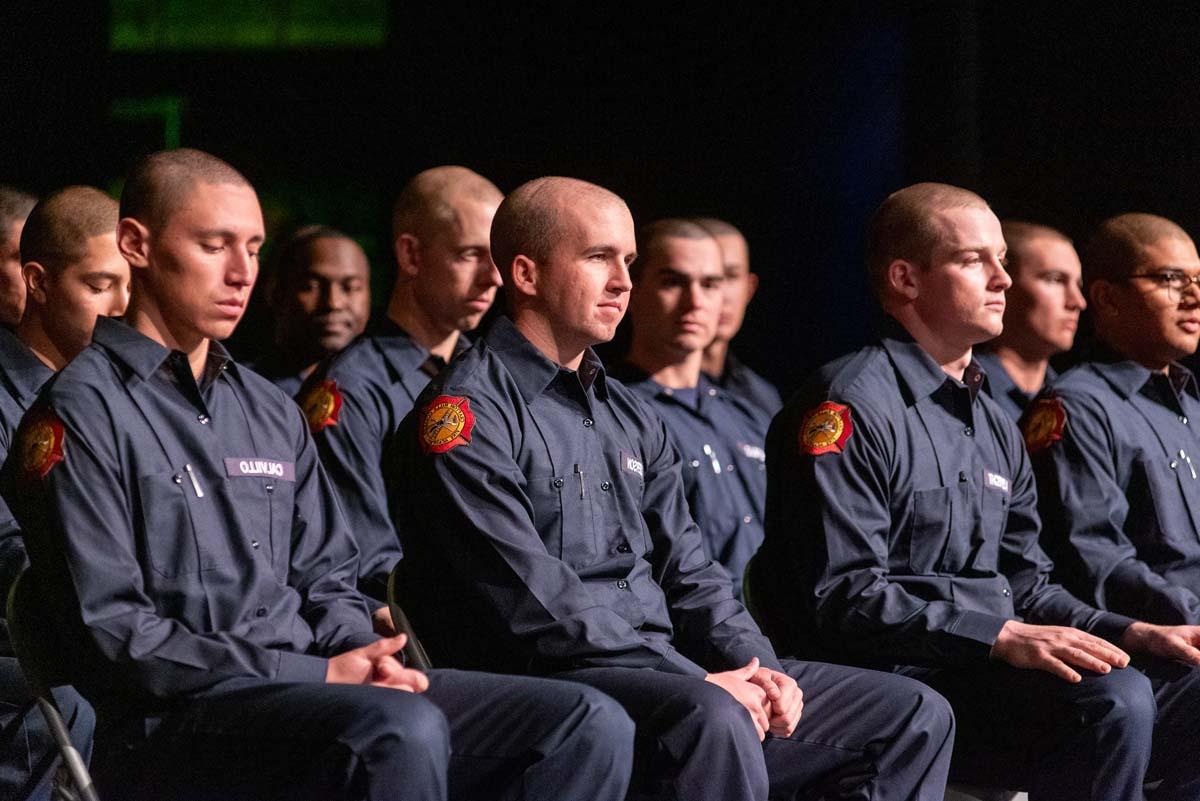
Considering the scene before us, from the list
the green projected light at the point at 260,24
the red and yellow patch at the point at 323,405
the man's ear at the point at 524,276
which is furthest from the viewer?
the green projected light at the point at 260,24

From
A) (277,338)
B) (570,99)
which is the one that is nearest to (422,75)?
(570,99)

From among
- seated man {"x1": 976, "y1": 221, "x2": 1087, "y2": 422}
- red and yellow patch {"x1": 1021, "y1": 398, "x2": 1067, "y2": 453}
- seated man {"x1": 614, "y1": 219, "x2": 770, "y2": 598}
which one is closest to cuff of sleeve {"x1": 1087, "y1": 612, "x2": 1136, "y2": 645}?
red and yellow patch {"x1": 1021, "y1": 398, "x2": 1067, "y2": 453}

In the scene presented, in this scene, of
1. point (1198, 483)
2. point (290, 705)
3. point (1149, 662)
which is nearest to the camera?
point (290, 705)

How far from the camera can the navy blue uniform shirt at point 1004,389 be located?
457 cm

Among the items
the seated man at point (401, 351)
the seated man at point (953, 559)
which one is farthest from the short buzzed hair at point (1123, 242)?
the seated man at point (401, 351)

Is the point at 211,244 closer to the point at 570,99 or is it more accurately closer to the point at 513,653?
the point at 513,653

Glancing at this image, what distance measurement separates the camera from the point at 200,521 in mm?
2484

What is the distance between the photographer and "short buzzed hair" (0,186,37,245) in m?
3.68

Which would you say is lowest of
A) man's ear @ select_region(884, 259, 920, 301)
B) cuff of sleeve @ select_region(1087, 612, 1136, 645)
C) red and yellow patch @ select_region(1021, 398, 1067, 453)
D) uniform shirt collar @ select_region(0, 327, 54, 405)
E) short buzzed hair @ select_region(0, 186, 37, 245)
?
cuff of sleeve @ select_region(1087, 612, 1136, 645)

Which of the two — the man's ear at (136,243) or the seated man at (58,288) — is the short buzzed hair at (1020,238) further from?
the man's ear at (136,243)

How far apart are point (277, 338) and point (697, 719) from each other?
2791 mm

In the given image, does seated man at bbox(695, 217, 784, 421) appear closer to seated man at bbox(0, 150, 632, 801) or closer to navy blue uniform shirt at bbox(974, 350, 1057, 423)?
navy blue uniform shirt at bbox(974, 350, 1057, 423)

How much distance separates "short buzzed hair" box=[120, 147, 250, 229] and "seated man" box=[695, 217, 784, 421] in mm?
2325

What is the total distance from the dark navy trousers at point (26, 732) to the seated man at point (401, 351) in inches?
30.5
